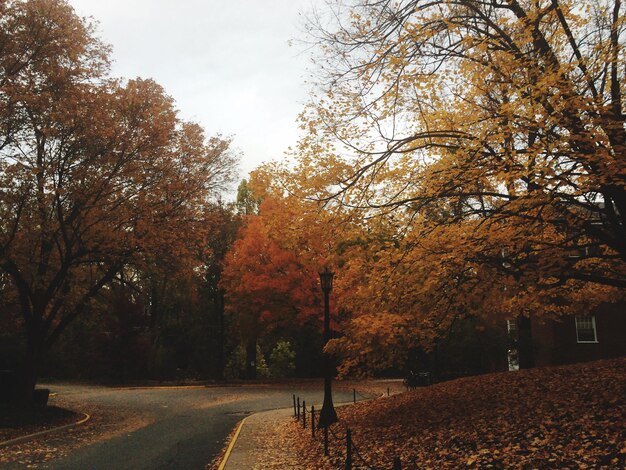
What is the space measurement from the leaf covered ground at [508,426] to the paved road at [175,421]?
9.30 feet

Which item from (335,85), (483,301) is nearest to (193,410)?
(483,301)

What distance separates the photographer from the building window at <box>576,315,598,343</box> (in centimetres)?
3098

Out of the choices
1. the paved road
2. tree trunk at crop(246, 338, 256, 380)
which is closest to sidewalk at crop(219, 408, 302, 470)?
the paved road

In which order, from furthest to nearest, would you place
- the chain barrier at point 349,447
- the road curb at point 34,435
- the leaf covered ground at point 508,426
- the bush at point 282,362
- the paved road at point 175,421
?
1. the bush at point 282,362
2. the road curb at point 34,435
3. the paved road at point 175,421
4. the leaf covered ground at point 508,426
5. the chain barrier at point 349,447

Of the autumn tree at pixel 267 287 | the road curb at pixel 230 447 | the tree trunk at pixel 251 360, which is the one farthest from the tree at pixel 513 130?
the tree trunk at pixel 251 360

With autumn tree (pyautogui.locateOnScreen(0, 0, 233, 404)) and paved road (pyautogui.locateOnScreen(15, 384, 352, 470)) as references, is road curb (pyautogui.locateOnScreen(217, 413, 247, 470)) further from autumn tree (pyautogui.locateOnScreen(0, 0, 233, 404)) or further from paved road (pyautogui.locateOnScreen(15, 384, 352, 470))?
autumn tree (pyautogui.locateOnScreen(0, 0, 233, 404))

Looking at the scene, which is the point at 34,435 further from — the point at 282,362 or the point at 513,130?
the point at 282,362

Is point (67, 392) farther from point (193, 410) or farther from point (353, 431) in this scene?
point (353, 431)

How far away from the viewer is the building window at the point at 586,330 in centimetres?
3098

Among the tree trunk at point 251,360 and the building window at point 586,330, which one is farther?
the tree trunk at point 251,360

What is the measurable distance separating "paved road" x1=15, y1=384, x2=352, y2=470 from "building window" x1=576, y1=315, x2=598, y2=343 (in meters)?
15.0

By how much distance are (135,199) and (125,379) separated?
22.6 meters

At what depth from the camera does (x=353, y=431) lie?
13.4 metres

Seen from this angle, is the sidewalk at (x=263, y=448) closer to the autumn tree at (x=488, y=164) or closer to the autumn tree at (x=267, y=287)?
the autumn tree at (x=488, y=164)
